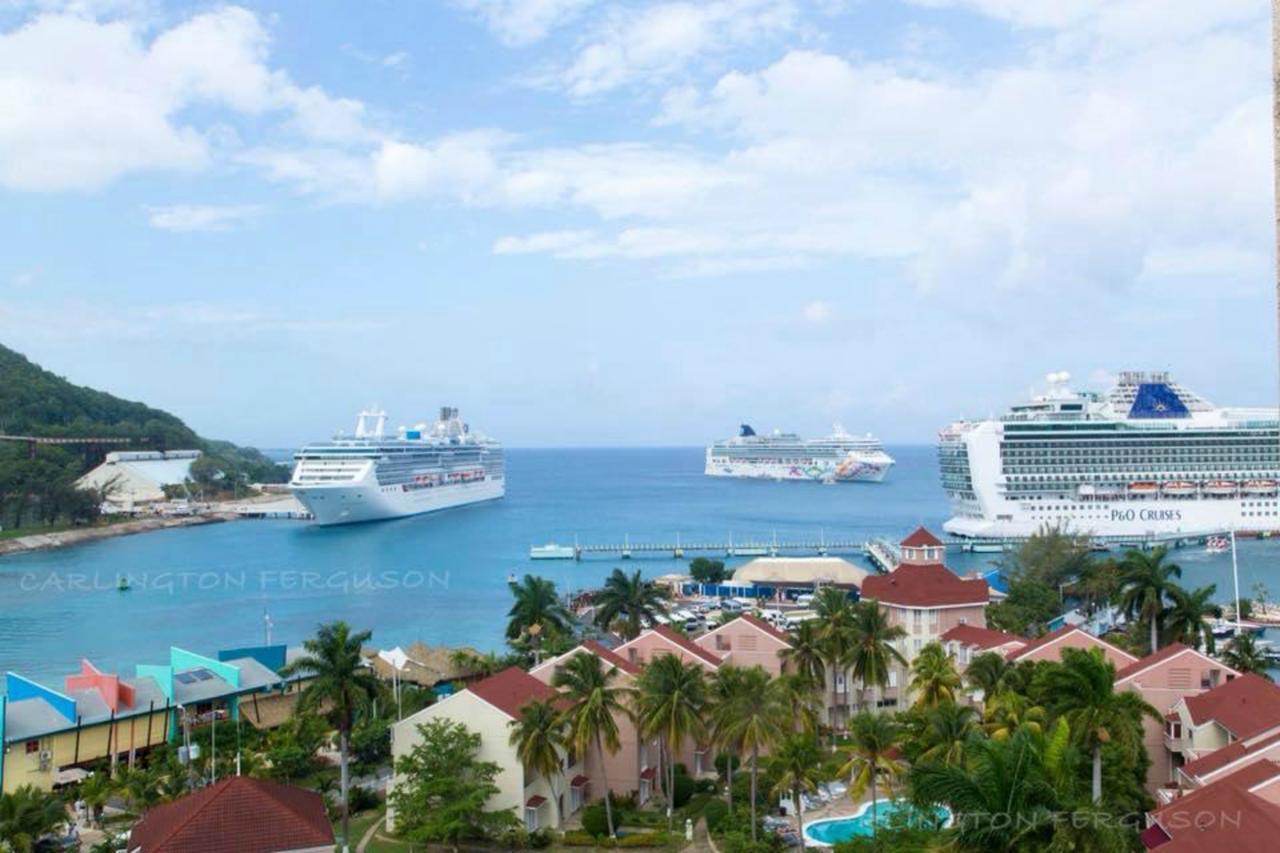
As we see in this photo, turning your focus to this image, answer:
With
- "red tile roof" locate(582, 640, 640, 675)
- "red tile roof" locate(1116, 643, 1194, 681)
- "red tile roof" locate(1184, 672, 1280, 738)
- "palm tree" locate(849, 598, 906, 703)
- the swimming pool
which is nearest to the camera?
"red tile roof" locate(1184, 672, 1280, 738)

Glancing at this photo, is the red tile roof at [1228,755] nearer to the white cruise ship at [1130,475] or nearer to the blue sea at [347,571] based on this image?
the blue sea at [347,571]

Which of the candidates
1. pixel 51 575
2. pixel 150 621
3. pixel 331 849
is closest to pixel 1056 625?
pixel 331 849

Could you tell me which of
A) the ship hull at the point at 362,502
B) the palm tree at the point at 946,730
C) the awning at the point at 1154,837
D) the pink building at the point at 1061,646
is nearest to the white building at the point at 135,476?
the ship hull at the point at 362,502

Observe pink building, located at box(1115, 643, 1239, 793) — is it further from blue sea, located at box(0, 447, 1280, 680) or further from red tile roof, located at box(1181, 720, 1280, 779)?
blue sea, located at box(0, 447, 1280, 680)

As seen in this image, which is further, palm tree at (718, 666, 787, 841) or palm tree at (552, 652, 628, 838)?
palm tree at (552, 652, 628, 838)

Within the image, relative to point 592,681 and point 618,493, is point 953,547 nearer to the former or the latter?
point 592,681

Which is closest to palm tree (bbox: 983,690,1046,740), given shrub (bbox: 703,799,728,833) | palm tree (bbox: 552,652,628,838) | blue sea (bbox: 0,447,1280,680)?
shrub (bbox: 703,799,728,833)
